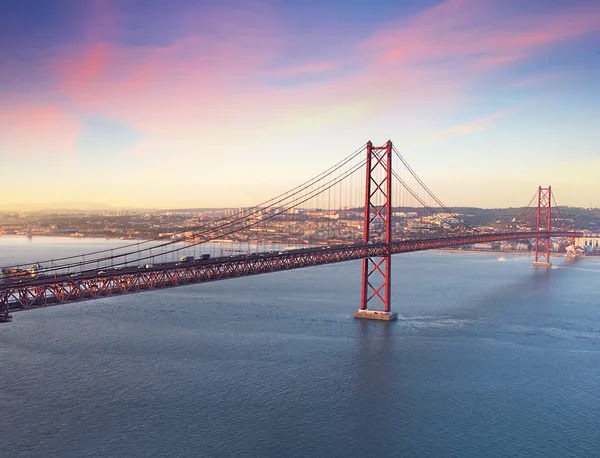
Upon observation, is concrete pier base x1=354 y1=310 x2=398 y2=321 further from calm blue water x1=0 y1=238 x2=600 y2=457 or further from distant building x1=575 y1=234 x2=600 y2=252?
distant building x1=575 y1=234 x2=600 y2=252

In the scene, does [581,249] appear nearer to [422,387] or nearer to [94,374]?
[422,387]

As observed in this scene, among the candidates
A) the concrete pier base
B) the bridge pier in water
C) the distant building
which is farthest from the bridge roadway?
the distant building

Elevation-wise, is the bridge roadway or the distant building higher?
the bridge roadway

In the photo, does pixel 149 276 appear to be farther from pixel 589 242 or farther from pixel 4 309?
pixel 589 242

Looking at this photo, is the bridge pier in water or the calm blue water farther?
the bridge pier in water

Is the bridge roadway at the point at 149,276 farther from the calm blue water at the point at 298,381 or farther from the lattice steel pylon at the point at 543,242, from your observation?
the lattice steel pylon at the point at 543,242

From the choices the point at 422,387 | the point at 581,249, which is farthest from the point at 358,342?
the point at 581,249
